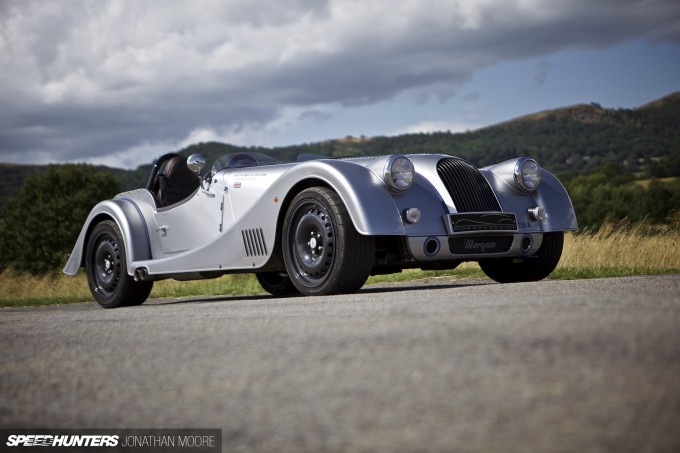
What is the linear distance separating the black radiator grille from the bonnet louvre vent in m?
1.80

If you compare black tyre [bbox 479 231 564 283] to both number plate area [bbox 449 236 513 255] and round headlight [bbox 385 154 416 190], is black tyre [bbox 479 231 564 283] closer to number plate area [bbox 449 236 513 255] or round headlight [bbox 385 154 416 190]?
number plate area [bbox 449 236 513 255]

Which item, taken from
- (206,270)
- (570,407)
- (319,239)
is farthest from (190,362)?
(206,270)

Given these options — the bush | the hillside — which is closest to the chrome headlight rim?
the bush

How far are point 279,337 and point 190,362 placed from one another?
52 cm

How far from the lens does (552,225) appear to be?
8.73 metres

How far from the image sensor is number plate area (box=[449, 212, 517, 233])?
25.3ft

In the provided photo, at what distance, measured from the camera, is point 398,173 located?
7.48 metres

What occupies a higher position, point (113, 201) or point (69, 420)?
point (113, 201)

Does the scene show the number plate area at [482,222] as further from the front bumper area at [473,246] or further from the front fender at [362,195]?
the front fender at [362,195]

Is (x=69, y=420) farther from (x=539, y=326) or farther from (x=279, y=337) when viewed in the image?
(x=539, y=326)

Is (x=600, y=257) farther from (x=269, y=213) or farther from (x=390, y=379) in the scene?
(x=390, y=379)

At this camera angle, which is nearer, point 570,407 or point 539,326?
point 570,407

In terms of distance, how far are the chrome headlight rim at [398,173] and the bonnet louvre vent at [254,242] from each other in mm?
1490

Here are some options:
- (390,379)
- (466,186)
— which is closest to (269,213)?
(466,186)
